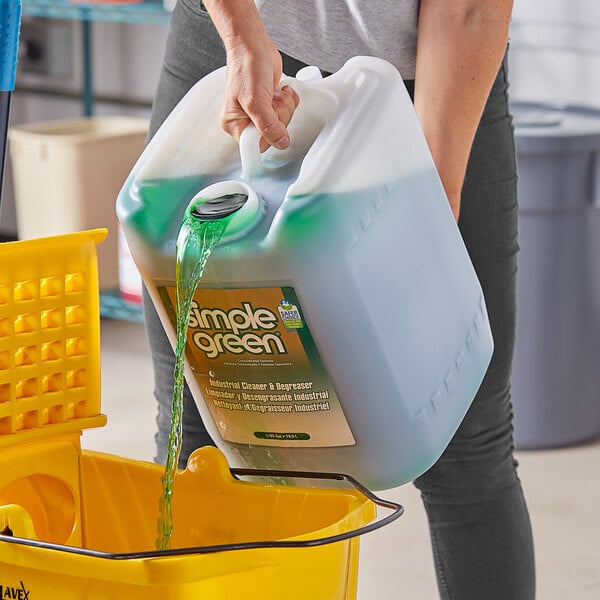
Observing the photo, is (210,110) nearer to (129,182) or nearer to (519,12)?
(129,182)

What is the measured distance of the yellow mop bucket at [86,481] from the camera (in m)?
0.87

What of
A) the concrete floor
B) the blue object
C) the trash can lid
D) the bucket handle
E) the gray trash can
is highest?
the blue object

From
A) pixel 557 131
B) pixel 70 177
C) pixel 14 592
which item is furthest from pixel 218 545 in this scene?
pixel 70 177

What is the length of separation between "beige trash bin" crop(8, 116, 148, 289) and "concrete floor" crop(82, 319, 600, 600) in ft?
1.28

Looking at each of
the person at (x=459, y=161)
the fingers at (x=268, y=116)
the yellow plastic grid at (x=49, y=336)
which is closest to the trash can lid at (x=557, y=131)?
the person at (x=459, y=161)

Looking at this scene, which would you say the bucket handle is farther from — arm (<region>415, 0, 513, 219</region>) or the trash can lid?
the trash can lid

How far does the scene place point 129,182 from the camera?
1.03 metres

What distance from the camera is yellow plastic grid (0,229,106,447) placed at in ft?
3.12

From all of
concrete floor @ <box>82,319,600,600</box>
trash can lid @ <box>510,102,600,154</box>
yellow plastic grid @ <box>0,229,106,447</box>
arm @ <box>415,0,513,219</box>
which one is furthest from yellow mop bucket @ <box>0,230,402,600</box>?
trash can lid @ <box>510,102,600,154</box>

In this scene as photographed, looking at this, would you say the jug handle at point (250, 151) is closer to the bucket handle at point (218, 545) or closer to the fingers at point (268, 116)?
the fingers at point (268, 116)

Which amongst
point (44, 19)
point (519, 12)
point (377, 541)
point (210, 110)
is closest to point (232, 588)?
point (210, 110)

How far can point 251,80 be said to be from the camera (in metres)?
0.97

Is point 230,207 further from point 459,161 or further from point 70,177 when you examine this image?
point 70,177

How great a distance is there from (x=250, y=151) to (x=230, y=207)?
0.22ft
